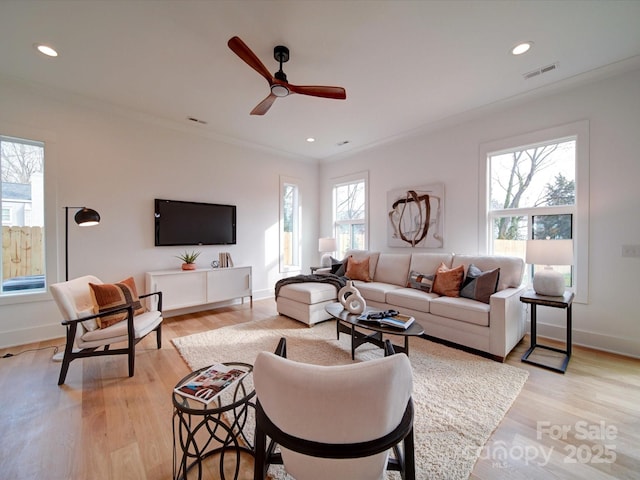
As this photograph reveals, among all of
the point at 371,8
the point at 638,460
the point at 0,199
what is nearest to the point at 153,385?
the point at 0,199

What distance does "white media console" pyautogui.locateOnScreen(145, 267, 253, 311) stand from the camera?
365 cm

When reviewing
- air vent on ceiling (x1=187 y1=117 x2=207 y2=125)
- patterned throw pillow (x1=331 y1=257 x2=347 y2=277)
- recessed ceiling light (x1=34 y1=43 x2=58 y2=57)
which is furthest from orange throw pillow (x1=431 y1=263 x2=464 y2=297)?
recessed ceiling light (x1=34 y1=43 x2=58 y2=57)

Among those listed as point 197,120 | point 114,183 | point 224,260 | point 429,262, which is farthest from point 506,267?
point 114,183

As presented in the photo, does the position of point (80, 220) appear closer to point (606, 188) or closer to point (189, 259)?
point (189, 259)

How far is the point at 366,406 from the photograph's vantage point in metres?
0.78

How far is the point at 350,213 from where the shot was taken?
556 cm

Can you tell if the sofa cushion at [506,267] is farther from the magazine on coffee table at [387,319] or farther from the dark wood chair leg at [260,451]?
the dark wood chair leg at [260,451]

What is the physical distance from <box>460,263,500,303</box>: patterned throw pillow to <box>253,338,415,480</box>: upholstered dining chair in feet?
8.06

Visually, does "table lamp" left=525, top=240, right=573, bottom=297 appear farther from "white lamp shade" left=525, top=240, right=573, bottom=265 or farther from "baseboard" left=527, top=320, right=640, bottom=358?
"baseboard" left=527, top=320, right=640, bottom=358

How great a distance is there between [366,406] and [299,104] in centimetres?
Answer: 353

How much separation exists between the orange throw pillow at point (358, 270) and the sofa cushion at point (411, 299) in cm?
78

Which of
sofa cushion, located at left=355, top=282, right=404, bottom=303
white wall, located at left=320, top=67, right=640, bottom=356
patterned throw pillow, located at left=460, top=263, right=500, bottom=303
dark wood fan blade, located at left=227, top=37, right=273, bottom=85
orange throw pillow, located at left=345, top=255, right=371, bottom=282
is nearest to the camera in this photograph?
dark wood fan blade, located at left=227, top=37, right=273, bottom=85

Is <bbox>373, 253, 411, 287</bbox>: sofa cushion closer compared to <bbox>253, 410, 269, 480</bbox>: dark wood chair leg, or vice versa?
<bbox>253, 410, 269, 480</bbox>: dark wood chair leg

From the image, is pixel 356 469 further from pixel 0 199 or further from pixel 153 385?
pixel 0 199
